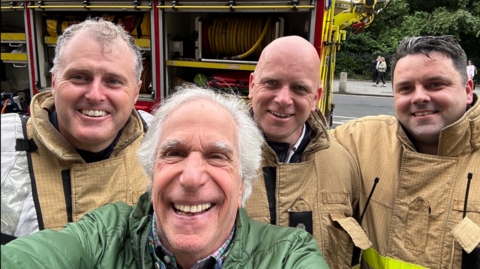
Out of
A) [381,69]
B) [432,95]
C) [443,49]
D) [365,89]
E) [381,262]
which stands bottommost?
[365,89]

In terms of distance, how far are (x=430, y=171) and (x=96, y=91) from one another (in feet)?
5.92

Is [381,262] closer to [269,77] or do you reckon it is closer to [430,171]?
[430,171]

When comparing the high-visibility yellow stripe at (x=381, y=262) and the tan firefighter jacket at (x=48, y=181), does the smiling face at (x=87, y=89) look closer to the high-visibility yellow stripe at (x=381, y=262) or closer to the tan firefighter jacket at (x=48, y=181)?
the tan firefighter jacket at (x=48, y=181)

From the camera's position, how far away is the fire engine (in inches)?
184

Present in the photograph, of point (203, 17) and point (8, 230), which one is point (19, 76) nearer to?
point (203, 17)

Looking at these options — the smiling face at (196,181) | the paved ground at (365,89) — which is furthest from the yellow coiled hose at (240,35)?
the paved ground at (365,89)

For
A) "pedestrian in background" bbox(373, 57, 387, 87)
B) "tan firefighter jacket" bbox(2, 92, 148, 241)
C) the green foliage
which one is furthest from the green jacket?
the green foliage

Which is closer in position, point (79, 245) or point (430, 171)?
point (79, 245)

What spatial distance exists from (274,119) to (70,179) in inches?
43.5

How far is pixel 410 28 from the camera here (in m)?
21.9

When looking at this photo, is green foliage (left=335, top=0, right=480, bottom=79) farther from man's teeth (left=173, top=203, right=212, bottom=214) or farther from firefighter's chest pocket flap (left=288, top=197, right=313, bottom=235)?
man's teeth (left=173, top=203, right=212, bottom=214)

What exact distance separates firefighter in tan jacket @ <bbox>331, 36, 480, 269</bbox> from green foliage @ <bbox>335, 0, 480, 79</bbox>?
69.7ft

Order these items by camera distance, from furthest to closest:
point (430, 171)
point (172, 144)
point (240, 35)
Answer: point (240, 35)
point (430, 171)
point (172, 144)

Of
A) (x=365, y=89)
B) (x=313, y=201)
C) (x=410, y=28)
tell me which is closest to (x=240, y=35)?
(x=313, y=201)
